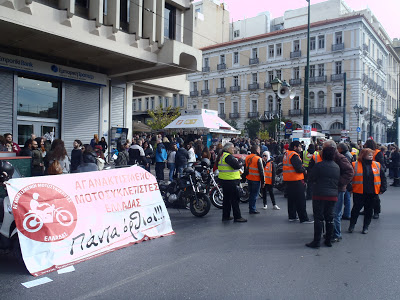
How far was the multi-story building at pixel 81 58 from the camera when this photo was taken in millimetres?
12141

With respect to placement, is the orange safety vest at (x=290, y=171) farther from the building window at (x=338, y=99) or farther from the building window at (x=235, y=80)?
the building window at (x=235, y=80)

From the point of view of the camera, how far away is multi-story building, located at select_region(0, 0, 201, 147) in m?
12.1

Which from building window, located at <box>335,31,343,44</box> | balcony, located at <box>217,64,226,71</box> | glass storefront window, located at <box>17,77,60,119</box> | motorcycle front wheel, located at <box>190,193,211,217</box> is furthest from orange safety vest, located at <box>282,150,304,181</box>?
balcony, located at <box>217,64,226,71</box>

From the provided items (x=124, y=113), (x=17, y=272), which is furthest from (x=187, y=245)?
(x=124, y=113)

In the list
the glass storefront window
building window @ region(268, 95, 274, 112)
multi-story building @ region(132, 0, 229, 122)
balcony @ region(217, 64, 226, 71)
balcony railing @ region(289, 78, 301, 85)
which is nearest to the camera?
the glass storefront window

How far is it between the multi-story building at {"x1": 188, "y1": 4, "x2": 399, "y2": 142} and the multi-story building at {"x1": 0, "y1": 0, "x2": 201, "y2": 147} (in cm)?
3034

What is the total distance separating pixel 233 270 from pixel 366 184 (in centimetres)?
341

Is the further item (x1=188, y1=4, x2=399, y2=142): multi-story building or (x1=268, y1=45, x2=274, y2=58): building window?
(x1=268, y1=45, x2=274, y2=58): building window

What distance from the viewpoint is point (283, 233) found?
6.94 meters

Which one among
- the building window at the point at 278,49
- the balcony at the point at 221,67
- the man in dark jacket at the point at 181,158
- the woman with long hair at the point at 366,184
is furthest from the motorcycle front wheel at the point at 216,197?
the balcony at the point at 221,67

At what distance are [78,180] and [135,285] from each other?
2.08 metres

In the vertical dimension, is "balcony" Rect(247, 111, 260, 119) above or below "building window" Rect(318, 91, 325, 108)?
below

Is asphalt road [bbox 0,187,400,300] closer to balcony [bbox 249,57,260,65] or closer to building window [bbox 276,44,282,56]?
building window [bbox 276,44,282,56]

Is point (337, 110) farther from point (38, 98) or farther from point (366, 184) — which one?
point (366, 184)
